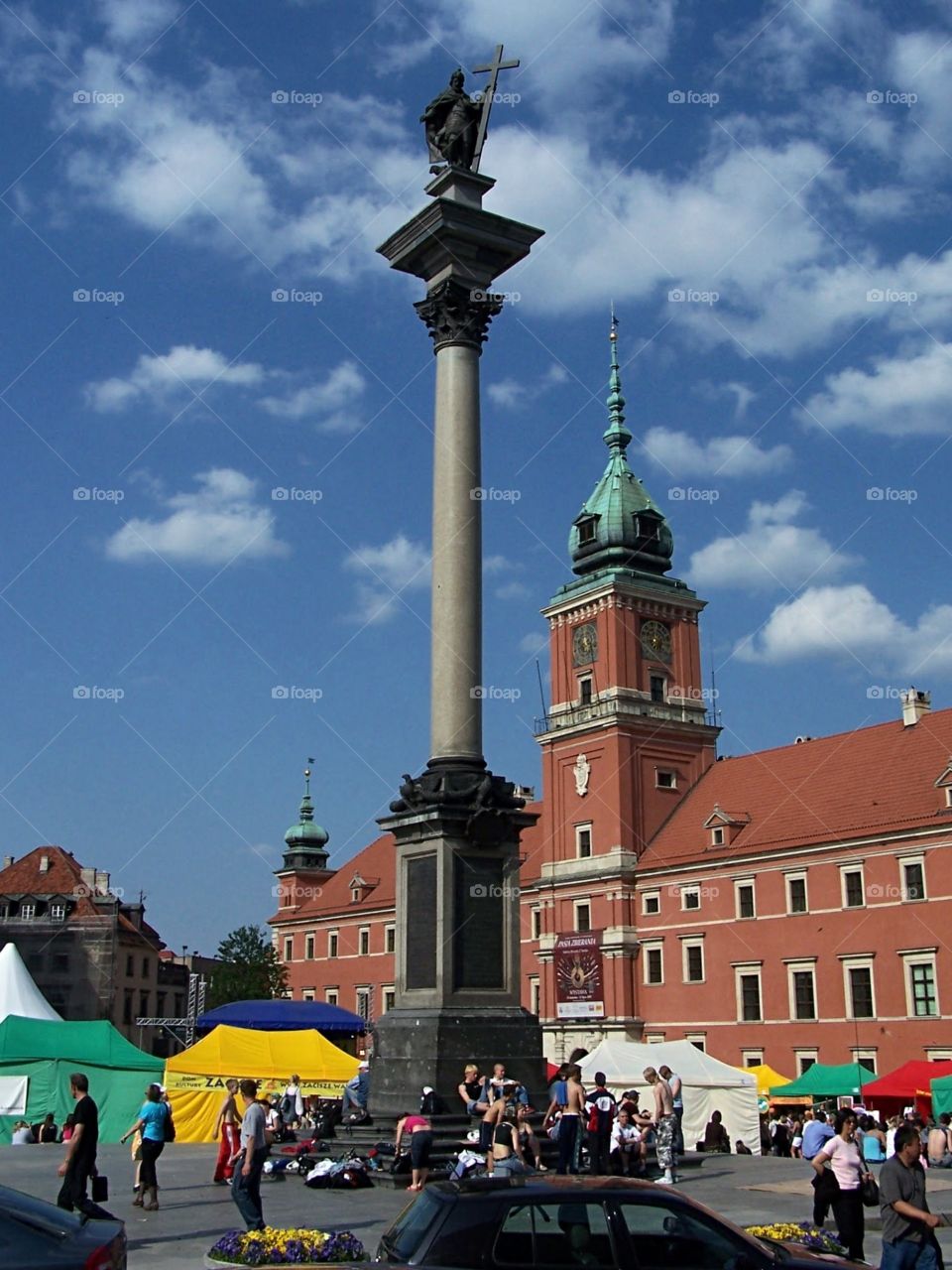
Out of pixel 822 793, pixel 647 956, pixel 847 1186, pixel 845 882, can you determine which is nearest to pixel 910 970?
pixel 845 882

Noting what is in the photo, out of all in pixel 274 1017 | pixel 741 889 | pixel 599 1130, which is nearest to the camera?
pixel 599 1130

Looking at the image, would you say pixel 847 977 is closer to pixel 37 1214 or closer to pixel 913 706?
pixel 913 706

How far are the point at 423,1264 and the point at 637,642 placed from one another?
204ft

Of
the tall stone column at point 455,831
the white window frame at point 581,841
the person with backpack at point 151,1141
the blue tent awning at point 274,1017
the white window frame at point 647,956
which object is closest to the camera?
the person with backpack at point 151,1141

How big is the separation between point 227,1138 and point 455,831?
5.10 metres

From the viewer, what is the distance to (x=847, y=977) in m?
52.4

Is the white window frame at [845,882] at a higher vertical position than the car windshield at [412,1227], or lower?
higher

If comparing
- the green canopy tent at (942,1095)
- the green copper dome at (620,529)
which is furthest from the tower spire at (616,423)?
the green canopy tent at (942,1095)

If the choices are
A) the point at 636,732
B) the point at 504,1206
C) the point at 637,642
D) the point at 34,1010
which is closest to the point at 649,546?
the point at 637,642

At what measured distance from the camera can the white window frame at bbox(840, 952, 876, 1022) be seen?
51250 mm

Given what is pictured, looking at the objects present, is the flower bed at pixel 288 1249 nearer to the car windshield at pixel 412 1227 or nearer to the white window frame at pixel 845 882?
the car windshield at pixel 412 1227

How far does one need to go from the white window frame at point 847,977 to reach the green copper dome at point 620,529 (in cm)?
2597

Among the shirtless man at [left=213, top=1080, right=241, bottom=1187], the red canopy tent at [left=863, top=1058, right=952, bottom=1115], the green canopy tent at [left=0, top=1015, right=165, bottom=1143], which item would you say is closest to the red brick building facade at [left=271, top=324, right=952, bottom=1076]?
the red canopy tent at [left=863, top=1058, right=952, bottom=1115]

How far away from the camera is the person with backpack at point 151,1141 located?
15227 mm
